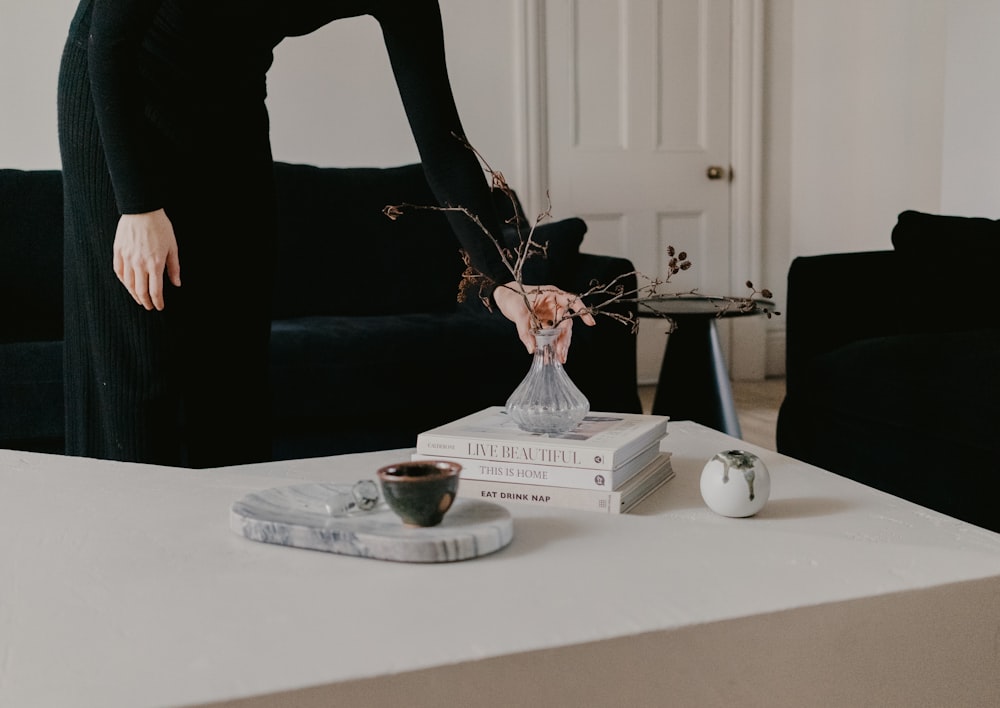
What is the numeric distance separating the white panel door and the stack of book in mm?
2915

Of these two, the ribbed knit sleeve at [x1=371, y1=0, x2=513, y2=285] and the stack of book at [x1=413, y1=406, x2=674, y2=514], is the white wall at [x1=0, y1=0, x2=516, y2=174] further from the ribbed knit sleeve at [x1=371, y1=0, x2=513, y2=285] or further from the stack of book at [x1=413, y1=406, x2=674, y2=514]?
the stack of book at [x1=413, y1=406, x2=674, y2=514]

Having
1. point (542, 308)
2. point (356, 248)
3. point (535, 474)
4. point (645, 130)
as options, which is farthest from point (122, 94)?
point (645, 130)

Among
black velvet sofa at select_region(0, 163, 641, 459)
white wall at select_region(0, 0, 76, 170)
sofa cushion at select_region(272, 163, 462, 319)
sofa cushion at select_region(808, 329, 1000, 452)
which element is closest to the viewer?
sofa cushion at select_region(808, 329, 1000, 452)

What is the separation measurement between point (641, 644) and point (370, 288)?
227 centimetres

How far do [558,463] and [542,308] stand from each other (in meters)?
0.24

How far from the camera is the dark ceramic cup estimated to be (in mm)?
852

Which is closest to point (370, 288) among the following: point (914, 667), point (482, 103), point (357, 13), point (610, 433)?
point (482, 103)

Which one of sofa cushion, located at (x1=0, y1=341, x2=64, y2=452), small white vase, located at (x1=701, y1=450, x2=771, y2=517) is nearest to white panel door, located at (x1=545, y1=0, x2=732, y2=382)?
sofa cushion, located at (x1=0, y1=341, x2=64, y2=452)

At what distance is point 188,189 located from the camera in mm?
1307

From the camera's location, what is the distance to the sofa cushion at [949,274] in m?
2.34

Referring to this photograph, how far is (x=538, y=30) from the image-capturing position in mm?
3938

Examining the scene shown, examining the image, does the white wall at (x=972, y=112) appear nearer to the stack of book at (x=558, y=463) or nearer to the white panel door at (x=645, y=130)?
the white panel door at (x=645, y=130)

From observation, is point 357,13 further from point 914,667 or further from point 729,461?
point 914,667

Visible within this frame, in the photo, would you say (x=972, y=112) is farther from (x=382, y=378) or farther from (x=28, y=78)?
(x=28, y=78)
